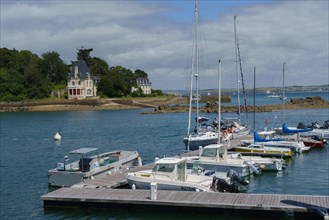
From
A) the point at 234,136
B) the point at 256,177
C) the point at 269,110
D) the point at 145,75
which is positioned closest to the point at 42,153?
the point at 234,136

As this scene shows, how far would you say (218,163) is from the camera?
98.2 ft

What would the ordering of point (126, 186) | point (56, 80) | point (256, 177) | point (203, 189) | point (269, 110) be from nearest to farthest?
point (203, 189)
point (126, 186)
point (256, 177)
point (269, 110)
point (56, 80)

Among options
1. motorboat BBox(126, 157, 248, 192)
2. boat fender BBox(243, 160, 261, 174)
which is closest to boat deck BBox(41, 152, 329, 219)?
motorboat BBox(126, 157, 248, 192)

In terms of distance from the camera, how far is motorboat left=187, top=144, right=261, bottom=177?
2981 cm

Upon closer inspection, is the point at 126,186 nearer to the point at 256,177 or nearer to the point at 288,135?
the point at 256,177

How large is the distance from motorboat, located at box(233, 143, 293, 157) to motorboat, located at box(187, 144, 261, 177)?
7.30 m

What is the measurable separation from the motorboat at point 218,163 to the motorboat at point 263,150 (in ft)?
24.0

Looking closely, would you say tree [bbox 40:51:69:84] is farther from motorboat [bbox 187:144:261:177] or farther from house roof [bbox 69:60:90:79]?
motorboat [bbox 187:144:261:177]

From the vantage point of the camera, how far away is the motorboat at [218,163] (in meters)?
29.8

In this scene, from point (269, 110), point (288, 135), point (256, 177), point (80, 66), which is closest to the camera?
point (256, 177)

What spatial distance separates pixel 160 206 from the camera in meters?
23.0

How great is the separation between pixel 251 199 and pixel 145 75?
538 ft

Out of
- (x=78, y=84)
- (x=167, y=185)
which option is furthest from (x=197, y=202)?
(x=78, y=84)

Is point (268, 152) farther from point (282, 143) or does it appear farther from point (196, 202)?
point (196, 202)
